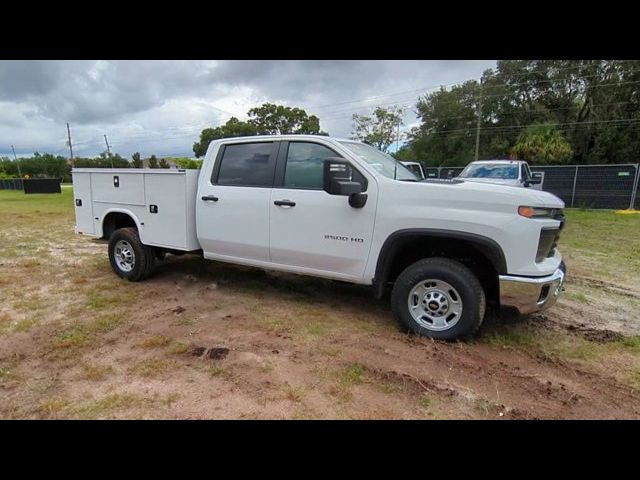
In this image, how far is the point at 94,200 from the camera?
18.2 ft

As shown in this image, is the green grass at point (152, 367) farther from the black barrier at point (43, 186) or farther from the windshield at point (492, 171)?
the black barrier at point (43, 186)

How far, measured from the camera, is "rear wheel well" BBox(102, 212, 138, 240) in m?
5.58

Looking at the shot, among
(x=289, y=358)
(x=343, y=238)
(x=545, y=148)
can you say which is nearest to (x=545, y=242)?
(x=343, y=238)

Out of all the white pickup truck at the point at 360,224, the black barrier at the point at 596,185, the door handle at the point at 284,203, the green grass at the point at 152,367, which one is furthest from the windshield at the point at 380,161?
the black barrier at the point at 596,185

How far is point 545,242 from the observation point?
3.28 metres

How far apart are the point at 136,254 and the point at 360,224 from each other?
130 inches

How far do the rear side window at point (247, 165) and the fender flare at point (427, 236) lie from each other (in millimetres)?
1517

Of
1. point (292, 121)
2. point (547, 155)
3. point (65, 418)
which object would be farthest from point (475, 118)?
point (65, 418)

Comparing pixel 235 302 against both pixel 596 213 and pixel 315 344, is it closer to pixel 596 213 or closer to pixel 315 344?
pixel 315 344

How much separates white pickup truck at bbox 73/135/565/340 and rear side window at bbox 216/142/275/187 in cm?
1

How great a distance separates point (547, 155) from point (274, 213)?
2814 centimetres

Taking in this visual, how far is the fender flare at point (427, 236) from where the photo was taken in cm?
323

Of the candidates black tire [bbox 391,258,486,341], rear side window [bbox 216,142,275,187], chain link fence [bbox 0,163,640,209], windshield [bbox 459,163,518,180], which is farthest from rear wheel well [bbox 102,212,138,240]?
chain link fence [bbox 0,163,640,209]
